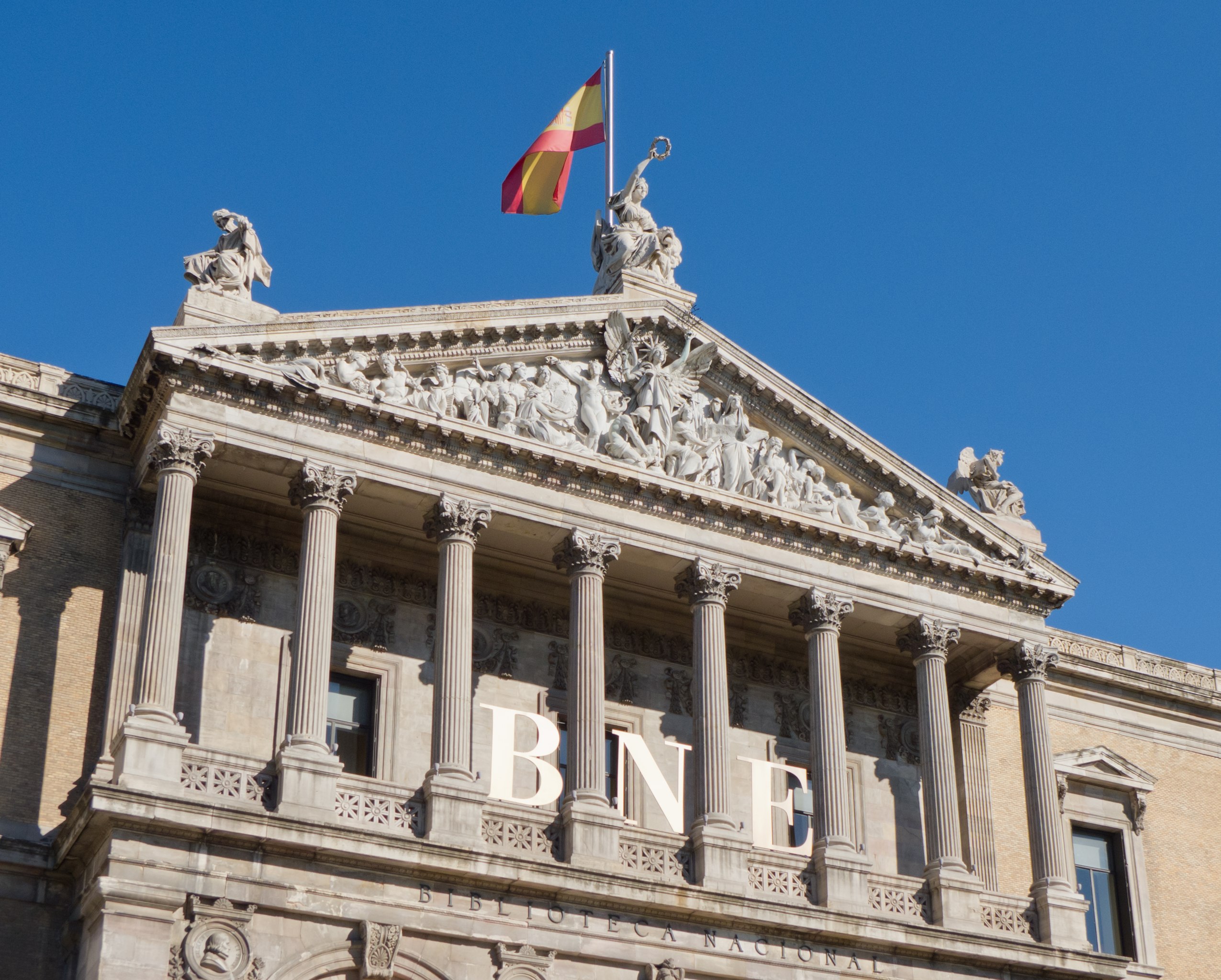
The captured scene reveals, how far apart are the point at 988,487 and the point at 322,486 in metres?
14.4

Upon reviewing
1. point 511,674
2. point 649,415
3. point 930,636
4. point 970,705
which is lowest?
point 511,674

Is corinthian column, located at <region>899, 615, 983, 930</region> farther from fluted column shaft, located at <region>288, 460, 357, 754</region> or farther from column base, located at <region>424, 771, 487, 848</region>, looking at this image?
fluted column shaft, located at <region>288, 460, 357, 754</region>

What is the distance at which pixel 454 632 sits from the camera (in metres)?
32.2

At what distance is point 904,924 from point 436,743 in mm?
8426

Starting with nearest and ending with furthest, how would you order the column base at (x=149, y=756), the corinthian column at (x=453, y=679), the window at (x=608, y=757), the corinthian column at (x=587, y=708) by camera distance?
1. the column base at (x=149, y=756)
2. the corinthian column at (x=453, y=679)
3. the corinthian column at (x=587, y=708)
4. the window at (x=608, y=757)

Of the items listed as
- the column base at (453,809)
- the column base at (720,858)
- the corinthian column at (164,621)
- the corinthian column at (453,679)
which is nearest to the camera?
the corinthian column at (164,621)

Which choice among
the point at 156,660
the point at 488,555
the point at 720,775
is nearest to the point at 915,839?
the point at 720,775

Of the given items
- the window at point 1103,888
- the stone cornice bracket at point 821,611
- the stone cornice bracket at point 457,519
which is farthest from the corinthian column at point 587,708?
the window at point 1103,888

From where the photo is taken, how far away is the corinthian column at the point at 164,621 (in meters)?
28.6

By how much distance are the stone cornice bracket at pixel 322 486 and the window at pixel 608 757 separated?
579 centimetres

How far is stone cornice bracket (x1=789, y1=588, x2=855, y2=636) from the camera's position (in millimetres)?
35812

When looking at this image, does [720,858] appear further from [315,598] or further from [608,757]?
[315,598]

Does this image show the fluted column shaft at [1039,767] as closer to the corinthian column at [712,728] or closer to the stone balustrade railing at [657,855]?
the corinthian column at [712,728]

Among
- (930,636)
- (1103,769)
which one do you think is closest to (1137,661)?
(1103,769)
